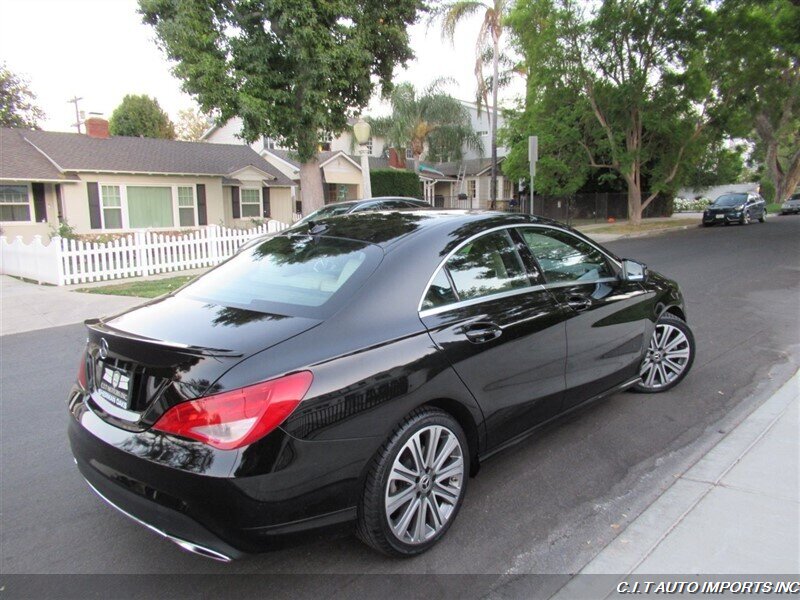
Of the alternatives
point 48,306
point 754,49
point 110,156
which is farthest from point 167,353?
point 754,49

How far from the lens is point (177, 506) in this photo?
7.57ft

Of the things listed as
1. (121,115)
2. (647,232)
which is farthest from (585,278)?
(121,115)

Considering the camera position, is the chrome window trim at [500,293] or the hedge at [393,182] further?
the hedge at [393,182]

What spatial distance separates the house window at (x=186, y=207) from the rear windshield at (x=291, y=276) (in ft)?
71.3

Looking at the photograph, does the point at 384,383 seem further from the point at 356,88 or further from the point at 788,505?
the point at 356,88

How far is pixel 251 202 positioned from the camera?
26.3 meters

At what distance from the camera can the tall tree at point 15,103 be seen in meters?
38.5

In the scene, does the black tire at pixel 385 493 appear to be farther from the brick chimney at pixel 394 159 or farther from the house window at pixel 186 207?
Answer: the brick chimney at pixel 394 159

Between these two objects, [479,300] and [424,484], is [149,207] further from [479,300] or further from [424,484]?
[424,484]

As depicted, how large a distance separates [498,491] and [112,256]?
1194 centimetres

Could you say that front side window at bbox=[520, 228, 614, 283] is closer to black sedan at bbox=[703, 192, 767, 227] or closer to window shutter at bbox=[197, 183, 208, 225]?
window shutter at bbox=[197, 183, 208, 225]

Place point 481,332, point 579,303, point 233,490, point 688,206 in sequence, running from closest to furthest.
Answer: point 233,490
point 481,332
point 579,303
point 688,206

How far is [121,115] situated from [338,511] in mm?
44760

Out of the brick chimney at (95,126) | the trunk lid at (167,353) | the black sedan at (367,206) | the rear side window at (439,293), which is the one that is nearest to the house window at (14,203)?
the brick chimney at (95,126)
